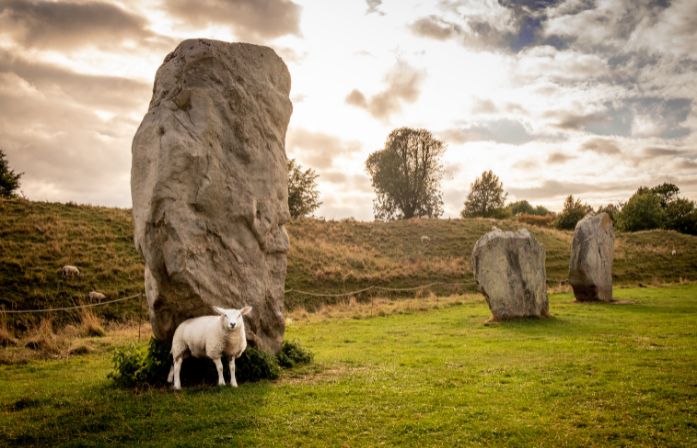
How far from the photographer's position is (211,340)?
10102 millimetres

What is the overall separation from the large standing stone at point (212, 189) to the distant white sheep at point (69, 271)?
1890cm

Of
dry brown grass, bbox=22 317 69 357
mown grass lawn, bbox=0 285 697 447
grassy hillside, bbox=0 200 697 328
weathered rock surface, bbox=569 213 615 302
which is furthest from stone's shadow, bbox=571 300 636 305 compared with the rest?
dry brown grass, bbox=22 317 69 357

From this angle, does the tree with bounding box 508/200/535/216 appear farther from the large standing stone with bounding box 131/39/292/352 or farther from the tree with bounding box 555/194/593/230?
the large standing stone with bounding box 131/39/292/352

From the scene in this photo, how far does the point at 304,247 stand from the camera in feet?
136

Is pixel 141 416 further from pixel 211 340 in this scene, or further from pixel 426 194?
pixel 426 194

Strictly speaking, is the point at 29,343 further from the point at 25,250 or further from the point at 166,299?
the point at 25,250

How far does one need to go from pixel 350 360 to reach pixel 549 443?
6955mm

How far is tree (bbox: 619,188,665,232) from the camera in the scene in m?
73.2

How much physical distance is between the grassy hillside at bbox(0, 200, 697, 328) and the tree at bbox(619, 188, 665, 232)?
52.9 feet

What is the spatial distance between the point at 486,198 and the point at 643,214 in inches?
866

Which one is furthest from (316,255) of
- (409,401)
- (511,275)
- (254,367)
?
(409,401)

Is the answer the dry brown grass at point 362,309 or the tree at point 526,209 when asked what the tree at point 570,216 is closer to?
the tree at point 526,209

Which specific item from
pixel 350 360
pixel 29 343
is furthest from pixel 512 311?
pixel 29 343

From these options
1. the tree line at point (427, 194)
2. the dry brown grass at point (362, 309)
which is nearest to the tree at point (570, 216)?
the tree line at point (427, 194)
